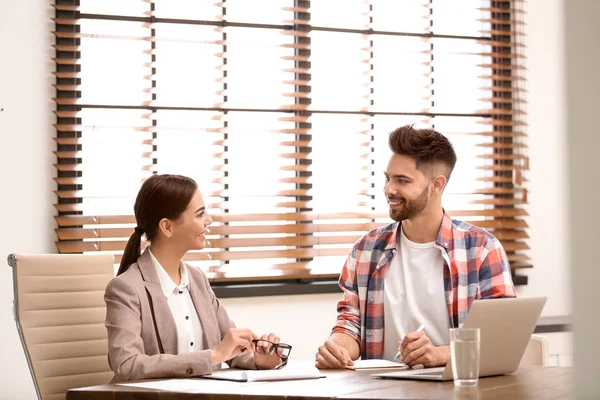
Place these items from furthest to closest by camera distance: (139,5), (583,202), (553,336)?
(553,336)
(139,5)
(583,202)

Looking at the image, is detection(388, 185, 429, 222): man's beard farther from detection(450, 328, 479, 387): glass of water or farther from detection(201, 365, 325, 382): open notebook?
detection(450, 328, 479, 387): glass of water

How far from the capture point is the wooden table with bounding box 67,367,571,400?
66.3 inches

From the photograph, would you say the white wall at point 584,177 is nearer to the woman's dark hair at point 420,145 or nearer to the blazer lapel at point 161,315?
the blazer lapel at point 161,315

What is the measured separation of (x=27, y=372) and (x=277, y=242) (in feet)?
3.94

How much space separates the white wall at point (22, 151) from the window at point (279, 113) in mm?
65

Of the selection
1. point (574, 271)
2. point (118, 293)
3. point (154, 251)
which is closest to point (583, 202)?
point (574, 271)

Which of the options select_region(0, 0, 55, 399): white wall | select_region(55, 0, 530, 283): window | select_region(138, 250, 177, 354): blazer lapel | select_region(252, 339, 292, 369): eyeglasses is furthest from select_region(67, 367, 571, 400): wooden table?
select_region(55, 0, 530, 283): window

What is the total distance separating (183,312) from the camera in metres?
2.49

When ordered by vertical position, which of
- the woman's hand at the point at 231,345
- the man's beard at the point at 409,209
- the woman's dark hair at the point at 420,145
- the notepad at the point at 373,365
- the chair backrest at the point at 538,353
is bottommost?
the chair backrest at the point at 538,353

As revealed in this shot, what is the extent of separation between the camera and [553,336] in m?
4.19

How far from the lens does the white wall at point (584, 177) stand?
0.81m

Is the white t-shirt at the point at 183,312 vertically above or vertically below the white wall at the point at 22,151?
below

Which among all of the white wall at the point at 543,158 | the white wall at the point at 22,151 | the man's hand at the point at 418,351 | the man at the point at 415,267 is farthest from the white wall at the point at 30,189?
the man's hand at the point at 418,351

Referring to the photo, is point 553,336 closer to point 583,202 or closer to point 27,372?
point 27,372
